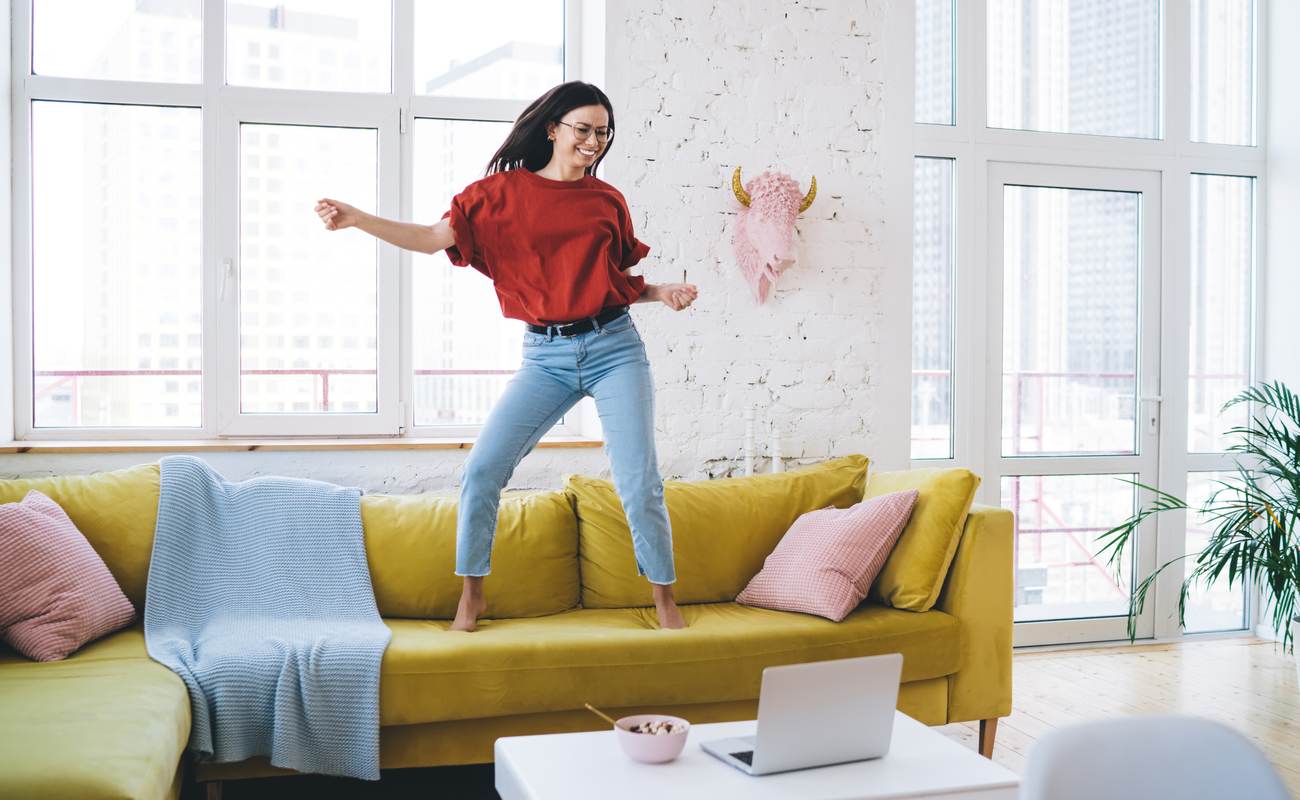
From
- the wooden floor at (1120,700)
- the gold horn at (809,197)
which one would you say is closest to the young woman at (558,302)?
the wooden floor at (1120,700)

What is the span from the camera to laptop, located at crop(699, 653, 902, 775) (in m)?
1.67

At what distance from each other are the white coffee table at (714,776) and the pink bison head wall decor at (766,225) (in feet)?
6.70

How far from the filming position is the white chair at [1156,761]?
101 cm

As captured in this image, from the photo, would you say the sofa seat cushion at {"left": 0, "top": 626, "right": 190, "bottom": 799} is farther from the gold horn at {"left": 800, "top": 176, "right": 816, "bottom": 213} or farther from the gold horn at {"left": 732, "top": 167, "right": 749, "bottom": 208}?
the gold horn at {"left": 800, "top": 176, "right": 816, "bottom": 213}

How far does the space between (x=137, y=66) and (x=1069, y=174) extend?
3.43m

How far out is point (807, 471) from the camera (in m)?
3.36

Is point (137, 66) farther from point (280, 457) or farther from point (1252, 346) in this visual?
point (1252, 346)

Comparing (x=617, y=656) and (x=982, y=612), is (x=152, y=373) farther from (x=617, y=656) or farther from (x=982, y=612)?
(x=982, y=612)

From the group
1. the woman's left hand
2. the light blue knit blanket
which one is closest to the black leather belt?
the woman's left hand

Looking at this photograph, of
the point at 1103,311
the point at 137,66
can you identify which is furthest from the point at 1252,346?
the point at 137,66

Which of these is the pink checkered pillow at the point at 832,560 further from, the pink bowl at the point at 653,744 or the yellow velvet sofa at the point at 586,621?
the pink bowl at the point at 653,744

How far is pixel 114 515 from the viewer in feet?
8.89

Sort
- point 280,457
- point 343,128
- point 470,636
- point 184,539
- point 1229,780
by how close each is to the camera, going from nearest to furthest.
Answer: point 1229,780 < point 470,636 < point 184,539 < point 280,457 < point 343,128

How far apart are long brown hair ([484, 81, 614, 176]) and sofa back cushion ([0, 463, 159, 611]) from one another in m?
1.25
